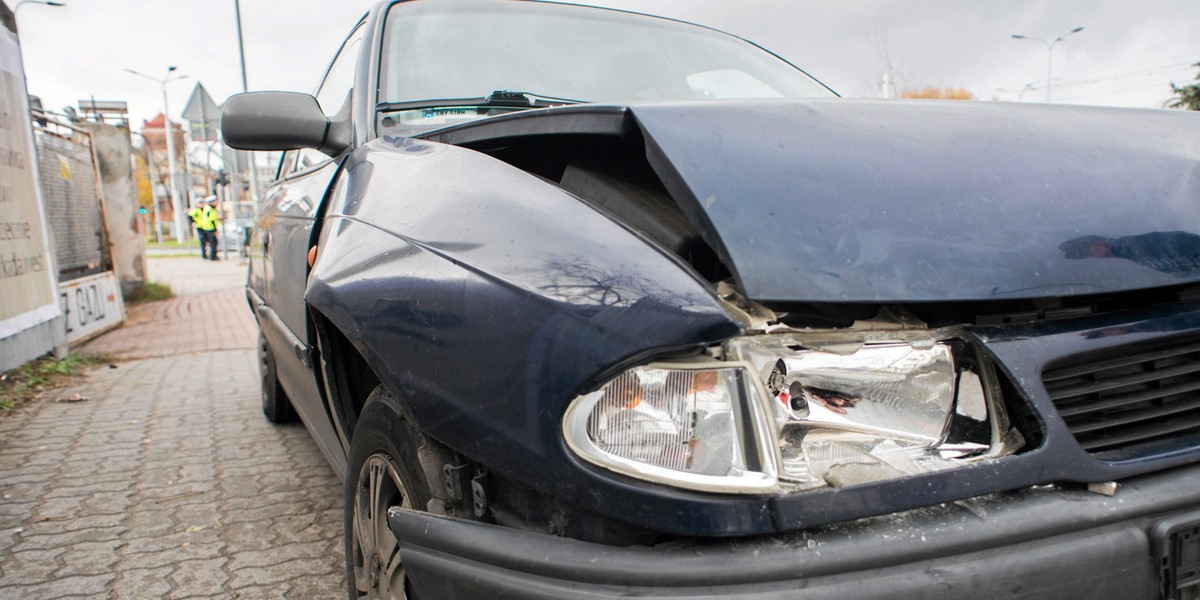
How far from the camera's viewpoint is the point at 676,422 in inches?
43.4

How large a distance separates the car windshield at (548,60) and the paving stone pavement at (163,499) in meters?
1.53

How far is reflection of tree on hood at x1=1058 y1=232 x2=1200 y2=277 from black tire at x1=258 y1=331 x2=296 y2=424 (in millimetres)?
3584

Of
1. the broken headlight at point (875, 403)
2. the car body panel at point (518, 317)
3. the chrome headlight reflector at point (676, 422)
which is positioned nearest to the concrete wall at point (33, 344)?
the car body panel at point (518, 317)

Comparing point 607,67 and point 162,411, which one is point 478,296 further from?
point 162,411

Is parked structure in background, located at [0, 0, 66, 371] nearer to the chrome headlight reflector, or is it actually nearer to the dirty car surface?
the dirty car surface

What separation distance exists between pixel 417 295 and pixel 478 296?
15cm

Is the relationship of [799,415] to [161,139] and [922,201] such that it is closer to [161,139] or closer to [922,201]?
[922,201]

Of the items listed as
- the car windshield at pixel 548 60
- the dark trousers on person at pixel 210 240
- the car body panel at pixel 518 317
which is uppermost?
the car windshield at pixel 548 60

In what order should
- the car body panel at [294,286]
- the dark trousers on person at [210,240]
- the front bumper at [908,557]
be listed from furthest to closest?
the dark trousers on person at [210,240]
the car body panel at [294,286]
the front bumper at [908,557]

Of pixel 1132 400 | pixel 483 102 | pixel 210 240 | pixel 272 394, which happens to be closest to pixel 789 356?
pixel 1132 400

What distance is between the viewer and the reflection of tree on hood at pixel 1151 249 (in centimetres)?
124

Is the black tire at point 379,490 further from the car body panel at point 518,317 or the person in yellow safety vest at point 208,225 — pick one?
the person in yellow safety vest at point 208,225

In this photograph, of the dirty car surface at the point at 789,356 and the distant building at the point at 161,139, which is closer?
the dirty car surface at the point at 789,356

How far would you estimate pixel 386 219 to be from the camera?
149 centimetres
